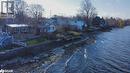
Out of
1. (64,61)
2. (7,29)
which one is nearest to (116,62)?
(64,61)

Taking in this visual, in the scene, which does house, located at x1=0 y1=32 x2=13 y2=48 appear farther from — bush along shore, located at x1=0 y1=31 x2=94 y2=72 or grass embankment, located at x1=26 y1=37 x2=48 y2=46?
grass embankment, located at x1=26 y1=37 x2=48 y2=46

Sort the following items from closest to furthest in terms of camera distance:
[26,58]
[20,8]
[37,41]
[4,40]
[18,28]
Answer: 1. [26,58]
2. [4,40]
3. [37,41]
4. [18,28]
5. [20,8]

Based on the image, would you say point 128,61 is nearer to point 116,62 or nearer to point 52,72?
point 116,62

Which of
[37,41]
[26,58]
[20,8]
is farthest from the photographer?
[20,8]

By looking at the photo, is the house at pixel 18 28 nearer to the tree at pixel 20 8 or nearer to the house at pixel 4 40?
the house at pixel 4 40

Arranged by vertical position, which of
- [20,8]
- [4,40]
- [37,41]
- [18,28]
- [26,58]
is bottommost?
[26,58]

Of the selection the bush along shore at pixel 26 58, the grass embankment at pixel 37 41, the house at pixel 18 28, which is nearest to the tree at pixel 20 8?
the house at pixel 18 28

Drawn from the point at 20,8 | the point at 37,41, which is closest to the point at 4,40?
the point at 37,41

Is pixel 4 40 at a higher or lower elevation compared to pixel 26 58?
higher

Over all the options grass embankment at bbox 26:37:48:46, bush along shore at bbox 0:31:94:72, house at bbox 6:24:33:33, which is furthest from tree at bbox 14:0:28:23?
bush along shore at bbox 0:31:94:72

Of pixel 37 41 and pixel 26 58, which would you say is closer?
pixel 26 58

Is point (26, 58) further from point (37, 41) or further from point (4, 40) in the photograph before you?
point (37, 41)
